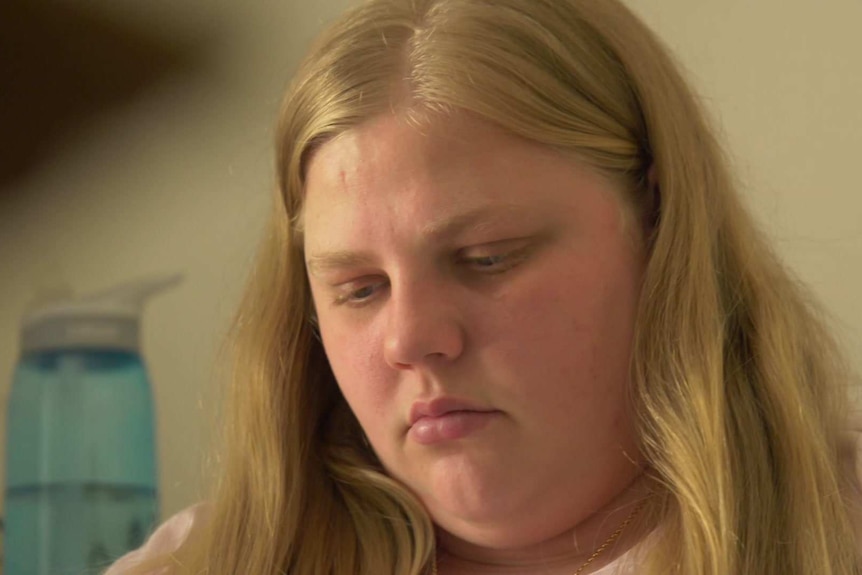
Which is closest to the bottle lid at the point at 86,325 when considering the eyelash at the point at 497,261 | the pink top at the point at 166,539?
the pink top at the point at 166,539

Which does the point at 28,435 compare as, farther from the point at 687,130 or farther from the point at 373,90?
the point at 687,130

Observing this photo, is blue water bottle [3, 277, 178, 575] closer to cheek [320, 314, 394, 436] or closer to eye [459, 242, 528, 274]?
cheek [320, 314, 394, 436]

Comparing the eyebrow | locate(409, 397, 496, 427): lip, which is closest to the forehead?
the eyebrow

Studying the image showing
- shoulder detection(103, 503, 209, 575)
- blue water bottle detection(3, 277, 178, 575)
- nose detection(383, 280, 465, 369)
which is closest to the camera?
nose detection(383, 280, 465, 369)

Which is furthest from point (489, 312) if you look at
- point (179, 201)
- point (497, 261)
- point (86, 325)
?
point (179, 201)

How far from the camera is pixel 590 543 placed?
946 millimetres

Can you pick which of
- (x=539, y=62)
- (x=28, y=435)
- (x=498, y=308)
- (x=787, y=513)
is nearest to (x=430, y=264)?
(x=498, y=308)

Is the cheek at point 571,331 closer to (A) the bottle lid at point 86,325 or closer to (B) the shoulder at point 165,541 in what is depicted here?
(B) the shoulder at point 165,541

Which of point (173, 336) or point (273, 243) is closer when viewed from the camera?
point (273, 243)

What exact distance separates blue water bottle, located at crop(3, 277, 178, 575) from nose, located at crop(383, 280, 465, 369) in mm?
601

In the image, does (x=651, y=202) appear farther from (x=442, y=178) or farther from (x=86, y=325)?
(x=86, y=325)

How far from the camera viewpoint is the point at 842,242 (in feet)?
4.10

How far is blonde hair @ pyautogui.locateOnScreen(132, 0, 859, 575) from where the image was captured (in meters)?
0.89

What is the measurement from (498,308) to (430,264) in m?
0.05
